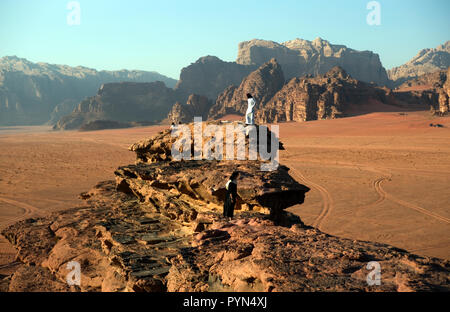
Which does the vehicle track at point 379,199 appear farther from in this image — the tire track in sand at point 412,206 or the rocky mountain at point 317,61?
the rocky mountain at point 317,61

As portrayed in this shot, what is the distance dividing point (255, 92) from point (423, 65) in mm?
88633

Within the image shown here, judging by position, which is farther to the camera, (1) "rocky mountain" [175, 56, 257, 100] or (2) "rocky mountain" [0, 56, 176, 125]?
(2) "rocky mountain" [0, 56, 176, 125]

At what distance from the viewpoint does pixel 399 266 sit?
4.12 metres

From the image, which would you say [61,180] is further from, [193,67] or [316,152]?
[193,67]

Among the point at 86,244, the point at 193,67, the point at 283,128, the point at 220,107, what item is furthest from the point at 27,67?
the point at 86,244

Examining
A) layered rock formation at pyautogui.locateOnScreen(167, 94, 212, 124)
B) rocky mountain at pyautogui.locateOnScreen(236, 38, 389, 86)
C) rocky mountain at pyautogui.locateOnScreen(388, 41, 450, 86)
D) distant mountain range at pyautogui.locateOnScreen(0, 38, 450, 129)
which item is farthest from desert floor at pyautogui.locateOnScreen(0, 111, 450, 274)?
rocky mountain at pyautogui.locateOnScreen(388, 41, 450, 86)

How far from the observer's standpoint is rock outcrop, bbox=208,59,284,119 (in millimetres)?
64875

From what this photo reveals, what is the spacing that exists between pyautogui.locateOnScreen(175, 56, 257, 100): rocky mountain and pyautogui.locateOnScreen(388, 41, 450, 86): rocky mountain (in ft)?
193

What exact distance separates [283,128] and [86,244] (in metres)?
40.0

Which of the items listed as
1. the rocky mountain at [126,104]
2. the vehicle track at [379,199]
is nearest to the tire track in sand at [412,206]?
the vehicle track at [379,199]

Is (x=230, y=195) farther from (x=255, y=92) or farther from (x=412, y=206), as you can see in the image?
(x=255, y=92)
